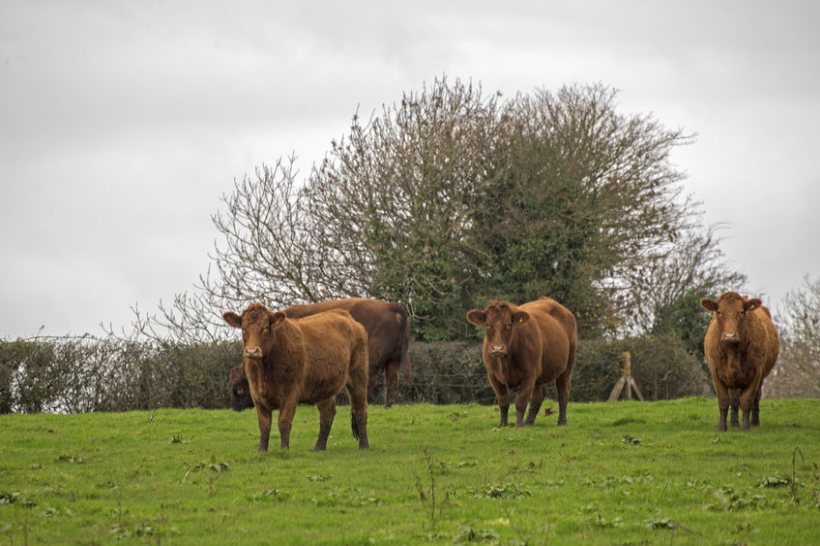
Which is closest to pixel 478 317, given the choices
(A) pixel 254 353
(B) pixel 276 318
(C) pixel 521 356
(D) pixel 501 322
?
(D) pixel 501 322

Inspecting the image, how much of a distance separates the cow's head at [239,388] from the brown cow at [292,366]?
6.87 metres

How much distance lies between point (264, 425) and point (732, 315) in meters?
7.05

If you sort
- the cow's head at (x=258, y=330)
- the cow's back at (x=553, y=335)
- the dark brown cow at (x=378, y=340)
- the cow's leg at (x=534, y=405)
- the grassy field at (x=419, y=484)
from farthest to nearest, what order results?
the dark brown cow at (x=378, y=340) < the cow's back at (x=553, y=335) < the cow's leg at (x=534, y=405) < the cow's head at (x=258, y=330) < the grassy field at (x=419, y=484)

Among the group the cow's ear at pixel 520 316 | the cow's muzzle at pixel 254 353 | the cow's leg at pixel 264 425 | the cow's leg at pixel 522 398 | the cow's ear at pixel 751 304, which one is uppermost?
the cow's ear at pixel 751 304

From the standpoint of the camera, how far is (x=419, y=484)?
10016 millimetres

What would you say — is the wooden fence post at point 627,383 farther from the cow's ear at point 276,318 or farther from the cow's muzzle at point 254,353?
the cow's muzzle at point 254,353

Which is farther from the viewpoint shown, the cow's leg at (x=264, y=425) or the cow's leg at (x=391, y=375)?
the cow's leg at (x=391, y=375)

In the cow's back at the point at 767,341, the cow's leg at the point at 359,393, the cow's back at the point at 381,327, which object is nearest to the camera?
the cow's leg at the point at 359,393

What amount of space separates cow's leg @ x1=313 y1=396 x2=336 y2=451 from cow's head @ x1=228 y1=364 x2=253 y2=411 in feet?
23.0

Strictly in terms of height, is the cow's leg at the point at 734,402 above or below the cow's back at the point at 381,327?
below

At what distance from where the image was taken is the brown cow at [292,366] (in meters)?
14.1

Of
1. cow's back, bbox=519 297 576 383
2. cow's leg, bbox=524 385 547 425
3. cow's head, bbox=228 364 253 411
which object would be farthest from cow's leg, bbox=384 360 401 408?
cow's leg, bbox=524 385 547 425

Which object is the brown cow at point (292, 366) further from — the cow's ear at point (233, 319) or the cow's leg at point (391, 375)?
the cow's leg at point (391, 375)

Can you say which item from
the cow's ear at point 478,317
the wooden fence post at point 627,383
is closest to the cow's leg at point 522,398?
the cow's ear at point 478,317
